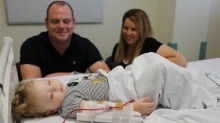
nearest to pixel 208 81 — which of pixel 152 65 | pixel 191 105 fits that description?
pixel 191 105

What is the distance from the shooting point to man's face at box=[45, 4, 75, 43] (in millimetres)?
1860

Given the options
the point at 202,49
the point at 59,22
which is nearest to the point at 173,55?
the point at 59,22

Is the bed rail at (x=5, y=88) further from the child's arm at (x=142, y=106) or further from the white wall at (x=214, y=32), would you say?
the white wall at (x=214, y=32)

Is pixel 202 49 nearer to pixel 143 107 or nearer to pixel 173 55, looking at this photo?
pixel 173 55

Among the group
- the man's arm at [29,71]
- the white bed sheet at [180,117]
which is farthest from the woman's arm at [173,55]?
the man's arm at [29,71]

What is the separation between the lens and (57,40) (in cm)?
191

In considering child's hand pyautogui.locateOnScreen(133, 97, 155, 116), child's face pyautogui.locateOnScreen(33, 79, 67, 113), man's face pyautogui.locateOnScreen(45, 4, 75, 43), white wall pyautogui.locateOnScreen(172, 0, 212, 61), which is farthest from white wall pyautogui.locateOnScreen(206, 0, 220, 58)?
child's face pyautogui.locateOnScreen(33, 79, 67, 113)

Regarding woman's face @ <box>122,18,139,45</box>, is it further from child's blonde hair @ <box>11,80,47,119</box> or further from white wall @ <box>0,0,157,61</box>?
child's blonde hair @ <box>11,80,47,119</box>

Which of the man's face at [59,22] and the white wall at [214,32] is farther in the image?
the white wall at [214,32]

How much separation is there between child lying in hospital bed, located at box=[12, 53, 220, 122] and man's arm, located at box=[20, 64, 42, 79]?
554 millimetres

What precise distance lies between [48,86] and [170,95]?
62 centimetres

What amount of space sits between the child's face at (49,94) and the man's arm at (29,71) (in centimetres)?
59

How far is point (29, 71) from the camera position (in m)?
1.71

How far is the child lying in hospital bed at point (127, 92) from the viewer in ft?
3.57
